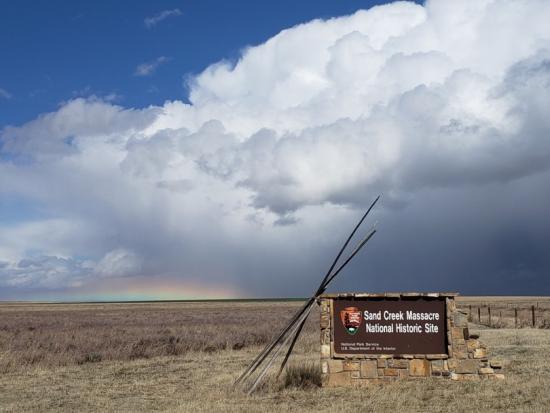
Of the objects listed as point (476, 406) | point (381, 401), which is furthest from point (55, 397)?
point (476, 406)

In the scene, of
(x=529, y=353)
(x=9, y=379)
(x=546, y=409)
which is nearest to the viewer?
(x=546, y=409)

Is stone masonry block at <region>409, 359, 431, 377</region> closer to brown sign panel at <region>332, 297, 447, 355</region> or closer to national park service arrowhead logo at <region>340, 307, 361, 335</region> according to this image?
brown sign panel at <region>332, 297, 447, 355</region>

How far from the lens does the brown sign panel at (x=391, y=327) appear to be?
632 inches

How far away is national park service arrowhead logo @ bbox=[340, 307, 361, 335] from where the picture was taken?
16.3m

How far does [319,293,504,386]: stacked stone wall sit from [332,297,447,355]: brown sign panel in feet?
0.51

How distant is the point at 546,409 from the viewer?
12469 mm

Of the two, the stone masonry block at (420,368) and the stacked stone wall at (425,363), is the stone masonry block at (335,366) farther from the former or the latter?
the stone masonry block at (420,368)

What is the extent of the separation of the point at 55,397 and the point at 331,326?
6.90m

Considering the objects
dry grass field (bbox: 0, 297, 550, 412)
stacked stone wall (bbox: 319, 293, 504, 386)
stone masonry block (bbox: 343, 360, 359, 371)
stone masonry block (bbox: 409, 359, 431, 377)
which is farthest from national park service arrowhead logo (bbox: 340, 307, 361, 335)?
stone masonry block (bbox: 409, 359, 431, 377)

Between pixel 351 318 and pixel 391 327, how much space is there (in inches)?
39.4

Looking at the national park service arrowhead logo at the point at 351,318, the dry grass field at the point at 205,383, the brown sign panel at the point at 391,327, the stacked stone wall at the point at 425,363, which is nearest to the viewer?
the dry grass field at the point at 205,383

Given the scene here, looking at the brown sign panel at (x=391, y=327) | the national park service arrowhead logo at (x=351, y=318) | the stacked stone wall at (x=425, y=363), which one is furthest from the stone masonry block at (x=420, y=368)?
the national park service arrowhead logo at (x=351, y=318)

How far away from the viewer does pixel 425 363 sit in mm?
15922

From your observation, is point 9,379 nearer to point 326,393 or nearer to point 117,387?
point 117,387
